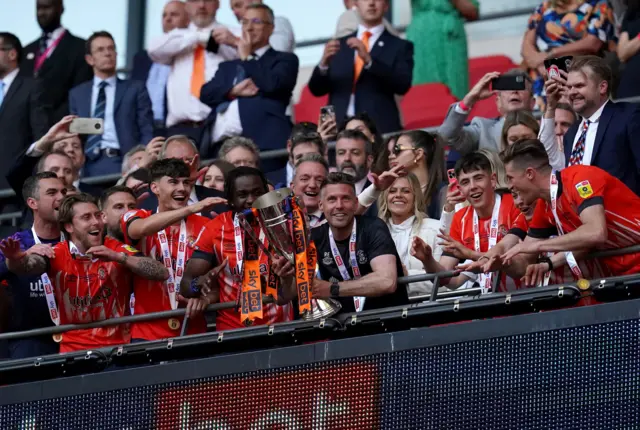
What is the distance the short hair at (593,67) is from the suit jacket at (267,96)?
412cm

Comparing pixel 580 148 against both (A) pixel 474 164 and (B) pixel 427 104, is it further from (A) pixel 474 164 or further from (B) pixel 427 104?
(B) pixel 427 104

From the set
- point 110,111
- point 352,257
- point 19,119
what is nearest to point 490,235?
point 352,257

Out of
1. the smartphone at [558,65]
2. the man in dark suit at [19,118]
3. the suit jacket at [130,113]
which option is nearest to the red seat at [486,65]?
the suit jacket at [130,113]

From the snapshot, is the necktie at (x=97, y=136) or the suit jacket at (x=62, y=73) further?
the suit jacket at (x=62, y=73)

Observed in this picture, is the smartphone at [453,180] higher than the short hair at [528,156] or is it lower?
lower

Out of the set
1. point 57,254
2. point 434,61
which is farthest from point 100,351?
point 434,61

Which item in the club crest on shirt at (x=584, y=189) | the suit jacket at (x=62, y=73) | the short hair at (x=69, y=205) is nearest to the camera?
the club crest on shirt at (x=584, y=189)

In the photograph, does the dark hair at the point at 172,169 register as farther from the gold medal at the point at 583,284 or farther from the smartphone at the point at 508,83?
the gold medal at the point at 583,284

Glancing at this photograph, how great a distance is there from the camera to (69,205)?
10.1 meters

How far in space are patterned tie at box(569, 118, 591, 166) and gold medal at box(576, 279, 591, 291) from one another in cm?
124

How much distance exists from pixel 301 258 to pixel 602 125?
201cm

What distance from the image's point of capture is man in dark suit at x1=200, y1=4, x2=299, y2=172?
13039 millimetres

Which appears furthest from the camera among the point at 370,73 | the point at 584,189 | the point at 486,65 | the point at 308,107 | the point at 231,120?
the point at 308,107

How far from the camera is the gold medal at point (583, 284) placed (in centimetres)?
823
